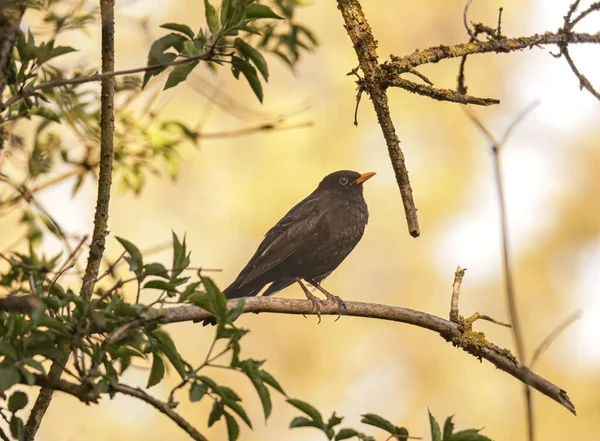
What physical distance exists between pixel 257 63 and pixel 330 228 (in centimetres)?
307

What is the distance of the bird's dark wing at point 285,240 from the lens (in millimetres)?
5789

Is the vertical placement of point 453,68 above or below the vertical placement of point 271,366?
above

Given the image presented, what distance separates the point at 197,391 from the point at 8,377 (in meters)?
0.52

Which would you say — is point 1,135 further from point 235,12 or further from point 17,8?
point 235,12

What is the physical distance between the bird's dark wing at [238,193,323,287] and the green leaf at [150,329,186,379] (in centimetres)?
305

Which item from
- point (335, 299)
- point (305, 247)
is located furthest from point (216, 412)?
point (305, 247)

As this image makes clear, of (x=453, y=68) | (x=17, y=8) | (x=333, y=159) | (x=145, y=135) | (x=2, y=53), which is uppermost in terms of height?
(x=453, y=68)

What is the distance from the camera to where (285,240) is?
590cm

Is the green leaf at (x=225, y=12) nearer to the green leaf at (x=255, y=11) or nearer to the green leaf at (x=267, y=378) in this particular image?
the green leaf at (x=255, y=11)

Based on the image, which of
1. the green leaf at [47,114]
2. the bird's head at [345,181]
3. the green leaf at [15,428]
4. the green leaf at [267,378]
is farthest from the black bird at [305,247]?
the green leaf at [15,428]

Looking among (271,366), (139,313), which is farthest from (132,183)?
(271,366)

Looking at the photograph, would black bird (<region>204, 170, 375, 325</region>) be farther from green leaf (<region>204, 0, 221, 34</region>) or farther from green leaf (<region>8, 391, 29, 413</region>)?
green leaf (<region>8, 391, 29, 413</region>)

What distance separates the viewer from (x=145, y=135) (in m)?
5.32

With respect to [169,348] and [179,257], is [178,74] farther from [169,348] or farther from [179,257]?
[169,348]
